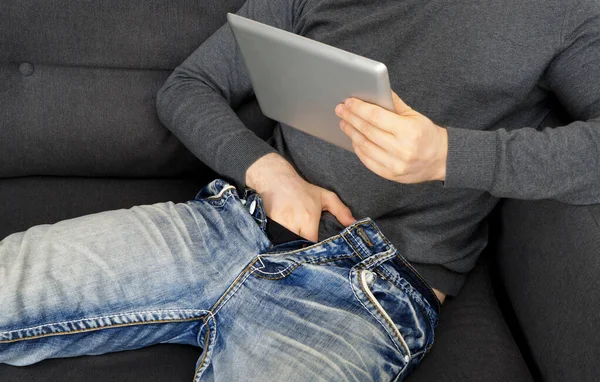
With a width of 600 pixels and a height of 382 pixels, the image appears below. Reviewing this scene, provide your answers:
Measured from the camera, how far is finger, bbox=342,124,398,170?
819 mm

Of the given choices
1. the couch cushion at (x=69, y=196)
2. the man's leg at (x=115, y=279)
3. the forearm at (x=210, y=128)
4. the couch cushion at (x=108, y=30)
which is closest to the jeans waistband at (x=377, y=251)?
the man's leg at (x=115, y=279)

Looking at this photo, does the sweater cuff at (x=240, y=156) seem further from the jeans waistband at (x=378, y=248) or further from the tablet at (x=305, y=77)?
the jeans waistband at (x=378, y=248)

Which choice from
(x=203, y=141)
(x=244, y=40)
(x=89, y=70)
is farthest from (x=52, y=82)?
(x=244, y=40)

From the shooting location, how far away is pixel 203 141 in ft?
3.60

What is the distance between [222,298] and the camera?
90 centimetres

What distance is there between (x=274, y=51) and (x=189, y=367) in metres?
0.49

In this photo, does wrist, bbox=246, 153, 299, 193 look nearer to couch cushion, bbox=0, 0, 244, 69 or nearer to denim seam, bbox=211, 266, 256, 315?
denim seam, bbox=211, 266, 256, 315

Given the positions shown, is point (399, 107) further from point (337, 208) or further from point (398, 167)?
point (337, 208)

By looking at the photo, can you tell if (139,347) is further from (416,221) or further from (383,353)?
(416,221)

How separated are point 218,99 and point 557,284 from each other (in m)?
0.66

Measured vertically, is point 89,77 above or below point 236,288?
above

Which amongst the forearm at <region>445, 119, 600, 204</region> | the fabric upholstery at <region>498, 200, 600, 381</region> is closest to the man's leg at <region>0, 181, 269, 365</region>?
the forearm at <region>445, 119, 600, 204</region>

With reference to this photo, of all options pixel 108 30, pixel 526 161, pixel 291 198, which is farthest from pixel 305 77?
pixel 108 30

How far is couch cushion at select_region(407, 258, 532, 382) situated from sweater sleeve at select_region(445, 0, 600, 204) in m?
0.26
